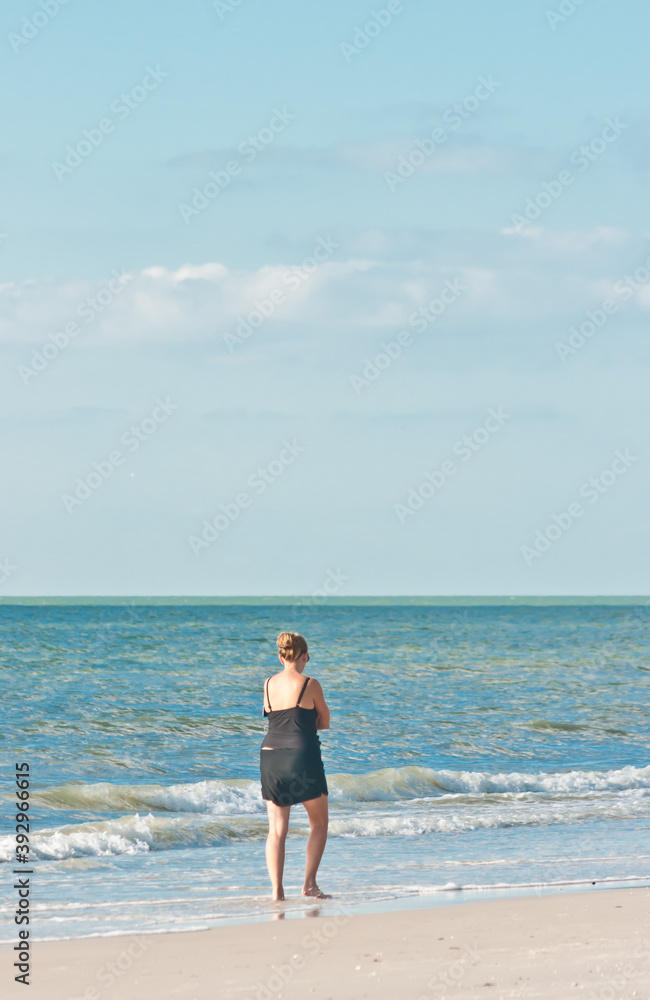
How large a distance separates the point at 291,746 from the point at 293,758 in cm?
8

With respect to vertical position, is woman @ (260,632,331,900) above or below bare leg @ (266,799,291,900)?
above

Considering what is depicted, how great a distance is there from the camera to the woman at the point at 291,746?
7.09 meters

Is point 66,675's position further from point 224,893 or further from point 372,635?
point 372,635

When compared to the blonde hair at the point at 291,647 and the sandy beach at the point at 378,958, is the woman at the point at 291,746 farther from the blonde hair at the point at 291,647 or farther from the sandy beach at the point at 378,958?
the sandy beach at the point at 378,958

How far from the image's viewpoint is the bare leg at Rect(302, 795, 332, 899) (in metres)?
7.20

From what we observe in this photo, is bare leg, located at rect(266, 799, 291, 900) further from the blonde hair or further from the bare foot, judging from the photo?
the blonde hair

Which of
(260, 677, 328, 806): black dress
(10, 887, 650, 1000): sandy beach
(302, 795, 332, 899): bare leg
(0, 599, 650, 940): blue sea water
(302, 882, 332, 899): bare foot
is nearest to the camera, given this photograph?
(10, 887, 650, 1000): sandy beach

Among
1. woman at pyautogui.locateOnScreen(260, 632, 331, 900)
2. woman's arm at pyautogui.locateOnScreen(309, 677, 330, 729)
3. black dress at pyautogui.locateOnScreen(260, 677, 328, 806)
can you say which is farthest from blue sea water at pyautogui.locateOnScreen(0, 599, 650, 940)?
woman's arm at pyautogui.locateOnScreen(309, 677, 330, 729)

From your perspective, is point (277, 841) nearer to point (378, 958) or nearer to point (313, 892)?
point (313, 892)

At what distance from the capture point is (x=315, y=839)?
7.34 metres

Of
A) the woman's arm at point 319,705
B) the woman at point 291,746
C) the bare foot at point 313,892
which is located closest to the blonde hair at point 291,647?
the woman at point 291,746

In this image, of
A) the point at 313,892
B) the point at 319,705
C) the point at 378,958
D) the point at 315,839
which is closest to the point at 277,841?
the point at 315,839

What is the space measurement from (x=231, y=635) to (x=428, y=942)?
4162cm

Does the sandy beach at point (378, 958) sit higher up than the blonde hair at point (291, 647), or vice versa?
the blonde hair at point (291, 647)
